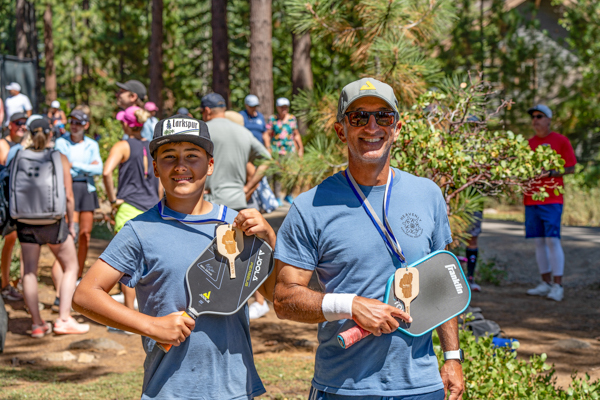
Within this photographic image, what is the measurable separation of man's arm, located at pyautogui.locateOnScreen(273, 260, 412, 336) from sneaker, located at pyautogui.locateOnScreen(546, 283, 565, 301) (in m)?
5.77

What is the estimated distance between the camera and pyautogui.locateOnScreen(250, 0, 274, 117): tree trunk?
31.9ft

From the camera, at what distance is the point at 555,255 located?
7176 mm

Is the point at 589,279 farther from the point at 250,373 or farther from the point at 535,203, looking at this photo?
the point at 250,373

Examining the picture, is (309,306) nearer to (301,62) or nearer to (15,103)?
(301,62)

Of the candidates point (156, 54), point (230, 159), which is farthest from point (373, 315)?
point (156, 54)

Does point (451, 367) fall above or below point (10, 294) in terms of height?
above

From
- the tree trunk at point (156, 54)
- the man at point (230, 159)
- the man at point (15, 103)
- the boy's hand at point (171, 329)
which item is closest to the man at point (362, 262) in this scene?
the boy's hand at point (171, 329)

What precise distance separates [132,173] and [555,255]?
15.1 ft

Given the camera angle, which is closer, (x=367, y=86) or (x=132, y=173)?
(x=367, y=86)

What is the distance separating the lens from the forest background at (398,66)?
4.68 metres

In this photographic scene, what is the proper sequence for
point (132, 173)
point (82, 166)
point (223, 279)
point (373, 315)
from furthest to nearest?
1. point (82, 166)
2. point (132, 173)
3. point (223, 279)
4. point (373, 315)

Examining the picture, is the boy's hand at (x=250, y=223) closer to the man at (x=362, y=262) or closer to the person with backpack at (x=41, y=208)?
the man at (x=362, y=262)

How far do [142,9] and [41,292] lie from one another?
56.7 ft

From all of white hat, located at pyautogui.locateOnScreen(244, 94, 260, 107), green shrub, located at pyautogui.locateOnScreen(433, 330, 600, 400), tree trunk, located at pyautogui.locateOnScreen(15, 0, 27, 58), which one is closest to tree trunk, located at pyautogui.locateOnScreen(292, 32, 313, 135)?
white hat, located at pyautogui.locateOnScreen(244, 94, 260, 107)
